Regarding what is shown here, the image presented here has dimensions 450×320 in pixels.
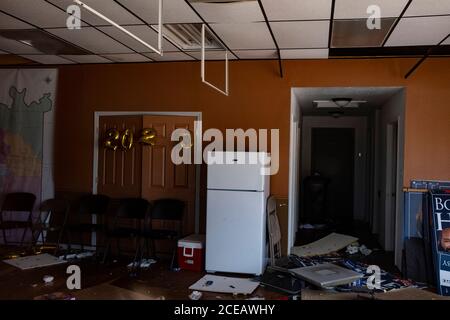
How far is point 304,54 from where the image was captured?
5.34 m

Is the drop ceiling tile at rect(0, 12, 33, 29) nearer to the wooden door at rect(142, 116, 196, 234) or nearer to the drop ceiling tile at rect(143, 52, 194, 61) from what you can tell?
the drop ceiling tile at rect(143, 52, 194, 61)

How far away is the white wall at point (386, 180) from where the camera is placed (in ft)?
17.9

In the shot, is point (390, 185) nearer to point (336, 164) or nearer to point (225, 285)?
point (225, 285)

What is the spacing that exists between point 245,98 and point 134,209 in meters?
2.18

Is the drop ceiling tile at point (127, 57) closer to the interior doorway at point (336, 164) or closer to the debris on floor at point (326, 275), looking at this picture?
the debris on floor at point (326, 275)

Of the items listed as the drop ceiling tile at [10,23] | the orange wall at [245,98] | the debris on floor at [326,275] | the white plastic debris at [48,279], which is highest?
the drop ceiling tile at [10,23]

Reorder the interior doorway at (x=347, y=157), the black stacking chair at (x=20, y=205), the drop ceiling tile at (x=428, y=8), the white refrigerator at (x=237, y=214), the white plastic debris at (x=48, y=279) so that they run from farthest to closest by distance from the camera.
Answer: the interior doorway at (x=347, y=157) < the black stacking chair at (x=20, y=205) < the white refrigerator at (x=237, y=214) < the white plastic debris at (x=48, y=279) < the drop ceiling tile at (x=428, y=8)

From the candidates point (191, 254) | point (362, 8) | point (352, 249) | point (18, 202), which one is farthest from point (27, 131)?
point (352, 249)

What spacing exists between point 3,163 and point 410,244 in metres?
6.00

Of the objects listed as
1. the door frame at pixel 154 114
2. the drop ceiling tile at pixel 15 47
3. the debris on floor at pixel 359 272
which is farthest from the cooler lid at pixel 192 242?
the drop ceiling tile at pixel 15 47

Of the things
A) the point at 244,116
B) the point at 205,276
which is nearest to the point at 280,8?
the point at 244,116

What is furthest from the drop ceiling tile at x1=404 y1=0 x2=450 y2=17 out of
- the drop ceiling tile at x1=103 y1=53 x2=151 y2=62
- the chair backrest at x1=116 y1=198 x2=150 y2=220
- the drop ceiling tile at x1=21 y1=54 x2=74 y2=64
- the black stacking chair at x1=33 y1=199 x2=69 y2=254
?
the black stacking chair at x1=33 y1=199 x2=69 y2=254

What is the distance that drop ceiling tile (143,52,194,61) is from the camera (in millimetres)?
5516
